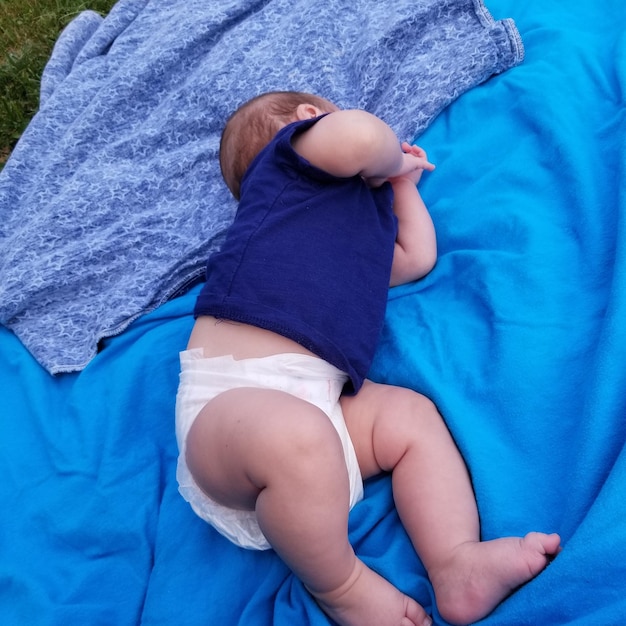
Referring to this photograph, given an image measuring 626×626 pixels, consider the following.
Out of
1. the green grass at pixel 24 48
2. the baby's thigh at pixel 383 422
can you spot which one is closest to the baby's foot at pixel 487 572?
the baby's thigh at pixel 383 422

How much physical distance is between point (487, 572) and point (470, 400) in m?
0.39

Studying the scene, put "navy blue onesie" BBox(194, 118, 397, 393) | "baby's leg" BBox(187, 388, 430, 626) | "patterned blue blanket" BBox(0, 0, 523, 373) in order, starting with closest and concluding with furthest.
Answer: "baby's leg" BBox(187, 388, 430, 626) → "navy blue onesie" BBox(194, 118, 397, 393) → "patterned blue blanket" BBox(0, 0, 523, 373)

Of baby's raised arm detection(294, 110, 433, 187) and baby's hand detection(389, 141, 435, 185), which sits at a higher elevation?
baby's raised arm detection(294, 110, 433, 187)

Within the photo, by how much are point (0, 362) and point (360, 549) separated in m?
1.18

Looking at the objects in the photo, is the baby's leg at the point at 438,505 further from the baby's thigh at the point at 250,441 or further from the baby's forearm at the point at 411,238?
the baby's forearm at the point at 411,238

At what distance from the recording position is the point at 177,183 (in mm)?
2125

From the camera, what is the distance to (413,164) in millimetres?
1675

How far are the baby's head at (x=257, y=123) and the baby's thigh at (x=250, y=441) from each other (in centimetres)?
72

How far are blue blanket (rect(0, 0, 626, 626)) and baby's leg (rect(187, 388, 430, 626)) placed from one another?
0.29 feet

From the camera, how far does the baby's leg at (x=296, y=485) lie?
1069 mm

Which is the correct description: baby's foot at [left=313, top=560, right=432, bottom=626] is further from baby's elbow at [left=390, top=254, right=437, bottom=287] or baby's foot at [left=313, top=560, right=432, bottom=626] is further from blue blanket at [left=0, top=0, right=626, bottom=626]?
baby's elbow at [left=390, top=254, right=437, bottom=287]

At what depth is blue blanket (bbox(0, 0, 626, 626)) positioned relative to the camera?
1207 millimetres

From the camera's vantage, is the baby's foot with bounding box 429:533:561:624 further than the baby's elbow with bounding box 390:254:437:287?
No

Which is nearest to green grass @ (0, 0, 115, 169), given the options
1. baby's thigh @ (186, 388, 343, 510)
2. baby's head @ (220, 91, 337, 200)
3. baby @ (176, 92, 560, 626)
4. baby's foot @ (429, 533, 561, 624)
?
baby's head @ (220, 91, 337, 200)
